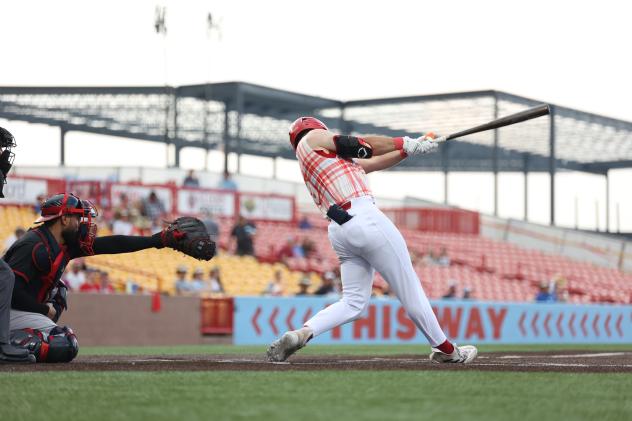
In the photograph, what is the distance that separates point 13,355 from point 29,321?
1.27 feet

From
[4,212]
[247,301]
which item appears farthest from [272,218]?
[247,301]

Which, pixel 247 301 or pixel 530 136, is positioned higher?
pixel 530 136

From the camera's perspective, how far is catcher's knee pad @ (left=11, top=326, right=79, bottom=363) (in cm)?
835

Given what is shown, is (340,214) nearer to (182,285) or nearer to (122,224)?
(182,285)

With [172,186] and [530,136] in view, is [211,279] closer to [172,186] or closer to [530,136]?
[172,186]

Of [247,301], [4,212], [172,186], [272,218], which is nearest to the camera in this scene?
[247,301]

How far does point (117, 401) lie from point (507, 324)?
1853cm

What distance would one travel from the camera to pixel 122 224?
24.1m

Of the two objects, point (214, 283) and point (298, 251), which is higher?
point (298, 251)

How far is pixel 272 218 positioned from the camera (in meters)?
31.1

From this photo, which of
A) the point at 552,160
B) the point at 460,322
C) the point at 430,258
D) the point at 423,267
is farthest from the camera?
the point at 552,160

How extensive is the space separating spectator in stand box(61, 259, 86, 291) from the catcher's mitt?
10.5 metres

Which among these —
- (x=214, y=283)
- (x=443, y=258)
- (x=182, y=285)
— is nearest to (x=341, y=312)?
(x=182, y=285)

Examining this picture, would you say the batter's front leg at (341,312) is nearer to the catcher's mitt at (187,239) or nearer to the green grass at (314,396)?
the green grass at (314,396)
